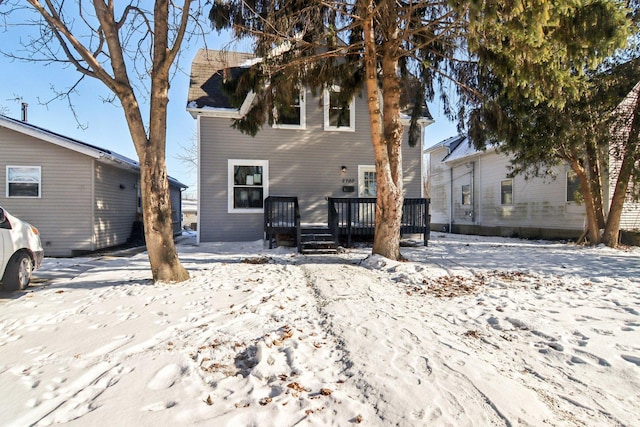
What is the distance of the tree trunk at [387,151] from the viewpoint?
692cm

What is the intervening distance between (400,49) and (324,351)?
6537 millimetres

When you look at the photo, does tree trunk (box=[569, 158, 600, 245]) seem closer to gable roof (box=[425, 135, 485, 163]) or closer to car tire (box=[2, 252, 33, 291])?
gable roof (box=[425, 135, 485, 163])

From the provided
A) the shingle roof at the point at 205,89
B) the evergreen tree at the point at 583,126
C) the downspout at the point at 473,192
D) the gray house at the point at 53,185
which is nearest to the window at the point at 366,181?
the evergreen tree at the point at 583,126

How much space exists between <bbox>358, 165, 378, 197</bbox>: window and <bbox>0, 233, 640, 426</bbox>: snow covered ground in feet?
19.8

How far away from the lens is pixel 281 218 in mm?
10820

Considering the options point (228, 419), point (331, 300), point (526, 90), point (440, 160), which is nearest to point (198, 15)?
point (331, 300)

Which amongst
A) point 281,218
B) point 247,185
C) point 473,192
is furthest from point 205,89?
point 473,192

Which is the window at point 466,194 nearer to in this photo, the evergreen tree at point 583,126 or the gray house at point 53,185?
the evergreen tree at point 583,126

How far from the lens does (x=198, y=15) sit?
20.1ft

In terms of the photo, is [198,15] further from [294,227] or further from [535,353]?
[535,353]

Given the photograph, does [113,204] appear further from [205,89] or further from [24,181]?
[205,89]

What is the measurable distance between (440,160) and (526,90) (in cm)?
1474

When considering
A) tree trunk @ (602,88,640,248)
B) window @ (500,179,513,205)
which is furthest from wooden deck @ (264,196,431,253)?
window @ (500,179,513,205)

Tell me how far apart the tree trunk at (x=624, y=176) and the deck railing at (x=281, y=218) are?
8920mm
